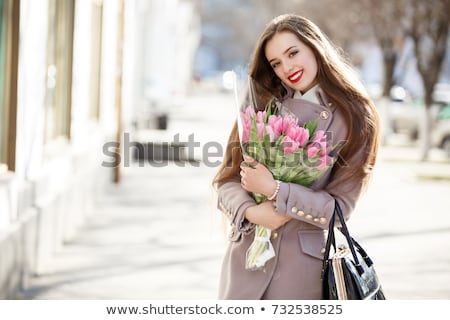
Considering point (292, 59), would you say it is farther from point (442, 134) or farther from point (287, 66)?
point (442, 134)

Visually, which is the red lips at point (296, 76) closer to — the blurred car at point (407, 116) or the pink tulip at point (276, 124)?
the pink tulip at point (276, 124)

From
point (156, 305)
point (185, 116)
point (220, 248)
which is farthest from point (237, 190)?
point (185, 116)

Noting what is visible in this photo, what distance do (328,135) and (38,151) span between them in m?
5.12

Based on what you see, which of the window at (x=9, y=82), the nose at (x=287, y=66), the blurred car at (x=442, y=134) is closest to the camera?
the nose at (x=287, y=66)

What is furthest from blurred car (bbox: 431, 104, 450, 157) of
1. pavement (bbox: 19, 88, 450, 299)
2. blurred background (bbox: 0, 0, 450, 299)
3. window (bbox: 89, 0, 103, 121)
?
window (bbox: 89, 0, 103, 121)

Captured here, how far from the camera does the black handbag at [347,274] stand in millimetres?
3170

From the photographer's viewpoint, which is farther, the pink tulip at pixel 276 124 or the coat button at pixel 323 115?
the coat button at pixel 323 115

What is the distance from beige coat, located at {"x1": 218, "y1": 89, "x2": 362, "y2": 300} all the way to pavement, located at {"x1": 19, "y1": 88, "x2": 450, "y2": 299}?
354mm

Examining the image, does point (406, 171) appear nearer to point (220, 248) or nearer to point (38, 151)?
point (220, 248)

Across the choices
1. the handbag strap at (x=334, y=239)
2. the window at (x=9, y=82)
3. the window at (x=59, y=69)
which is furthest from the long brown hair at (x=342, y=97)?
the window at (x=59, y=69)

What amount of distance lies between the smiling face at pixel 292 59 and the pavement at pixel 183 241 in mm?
718

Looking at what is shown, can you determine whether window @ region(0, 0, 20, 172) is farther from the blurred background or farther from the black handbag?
the black handbag

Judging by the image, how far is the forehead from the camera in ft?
11.2

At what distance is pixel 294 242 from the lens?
11.3 feet
